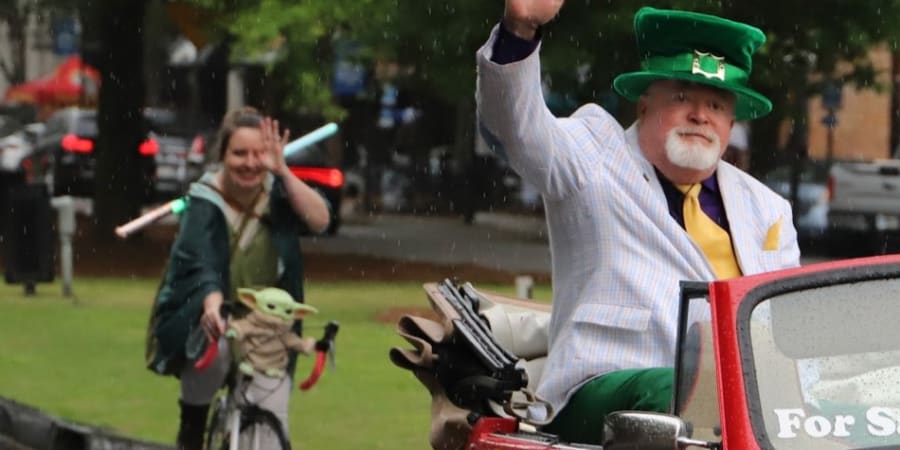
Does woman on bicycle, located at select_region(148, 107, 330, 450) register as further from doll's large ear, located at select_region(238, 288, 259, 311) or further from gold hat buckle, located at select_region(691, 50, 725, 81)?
gold hat buckle, located at select_region(691, 50, 725, 81)

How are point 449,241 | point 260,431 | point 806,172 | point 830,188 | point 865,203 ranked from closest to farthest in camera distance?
point 260,431, point 865,203, point 830,188, point 449,241, point 806,172

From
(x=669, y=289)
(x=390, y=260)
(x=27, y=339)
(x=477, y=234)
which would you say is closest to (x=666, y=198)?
(x=669, y=289)

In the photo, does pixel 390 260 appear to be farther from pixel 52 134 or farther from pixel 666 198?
pixel 666 198

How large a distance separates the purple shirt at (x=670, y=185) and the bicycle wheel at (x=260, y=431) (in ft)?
10.5

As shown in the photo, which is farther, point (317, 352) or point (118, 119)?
point (118, 119)

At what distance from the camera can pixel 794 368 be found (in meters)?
4.63

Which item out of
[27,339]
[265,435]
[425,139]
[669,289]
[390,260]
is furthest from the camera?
[425,139]

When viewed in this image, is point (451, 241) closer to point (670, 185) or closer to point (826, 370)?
point (670, 185)

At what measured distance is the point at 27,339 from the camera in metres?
17.8

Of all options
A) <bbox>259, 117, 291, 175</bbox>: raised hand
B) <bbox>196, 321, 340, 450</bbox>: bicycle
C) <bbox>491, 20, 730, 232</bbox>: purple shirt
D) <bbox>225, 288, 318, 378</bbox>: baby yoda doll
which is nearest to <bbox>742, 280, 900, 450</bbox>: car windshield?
<bbox>491, 20, 730, 232</bbox>: purple shirt

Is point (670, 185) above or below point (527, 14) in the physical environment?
below

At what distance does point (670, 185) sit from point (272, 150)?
A: 3258 mm

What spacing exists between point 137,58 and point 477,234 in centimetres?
851

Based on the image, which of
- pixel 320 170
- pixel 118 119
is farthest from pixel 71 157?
pixel 118 119
